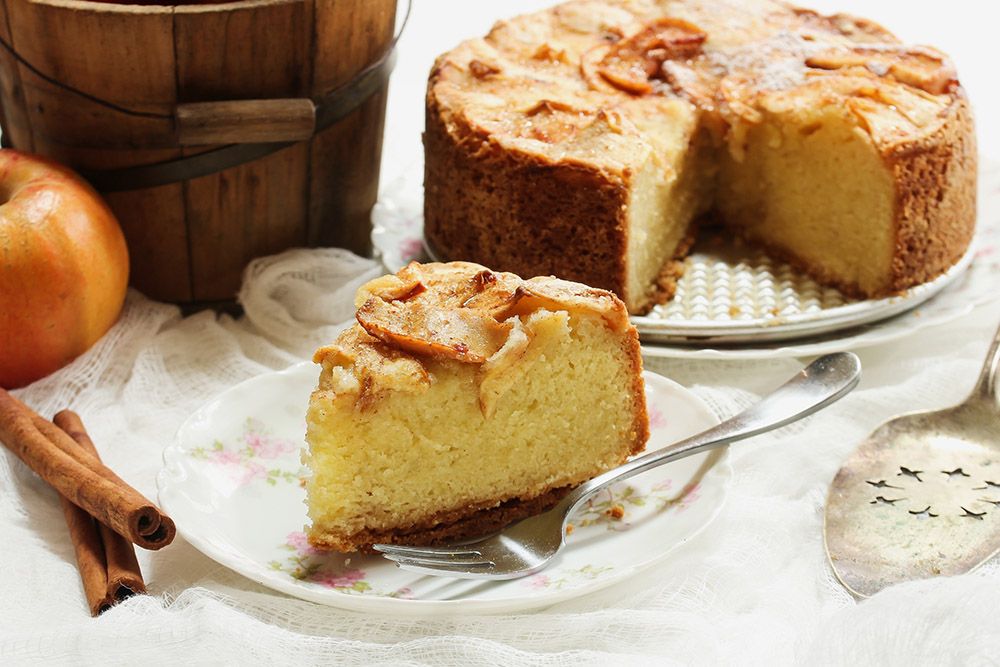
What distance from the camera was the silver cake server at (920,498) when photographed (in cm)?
208

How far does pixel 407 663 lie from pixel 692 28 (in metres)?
1.96

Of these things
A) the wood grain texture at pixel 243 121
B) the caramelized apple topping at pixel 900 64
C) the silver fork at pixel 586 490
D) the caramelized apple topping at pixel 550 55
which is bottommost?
the silver fork at pixel 586 490

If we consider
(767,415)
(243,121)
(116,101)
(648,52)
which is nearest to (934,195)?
(648,52)

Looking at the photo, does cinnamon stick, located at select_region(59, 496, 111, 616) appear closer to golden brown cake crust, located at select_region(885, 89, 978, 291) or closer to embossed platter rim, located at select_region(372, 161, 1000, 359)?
embossed platter rim, located at select_region(372, 161, 1000, 359)

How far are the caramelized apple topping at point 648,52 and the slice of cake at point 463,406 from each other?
0.99 meters

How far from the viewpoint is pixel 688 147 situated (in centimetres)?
299

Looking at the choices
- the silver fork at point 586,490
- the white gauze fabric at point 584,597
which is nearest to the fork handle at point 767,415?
the silver fork at point 586,490

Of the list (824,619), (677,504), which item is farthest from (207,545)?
(824,619)

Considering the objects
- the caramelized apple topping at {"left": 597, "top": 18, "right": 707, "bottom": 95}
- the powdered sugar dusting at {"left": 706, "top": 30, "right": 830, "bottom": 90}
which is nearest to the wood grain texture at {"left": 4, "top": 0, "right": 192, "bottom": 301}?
the caramelized apple topping at {"left": 597, "top": 18, "right": 707, "bottom": 95}

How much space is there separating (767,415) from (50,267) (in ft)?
4.70

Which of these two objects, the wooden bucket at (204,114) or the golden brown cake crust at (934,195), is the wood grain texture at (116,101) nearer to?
the wooden bucket at (204,114)

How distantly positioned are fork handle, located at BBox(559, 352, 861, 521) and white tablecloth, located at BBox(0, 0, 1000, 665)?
0.11 metres

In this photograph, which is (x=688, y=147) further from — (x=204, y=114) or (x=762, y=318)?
(x=204, y=114)

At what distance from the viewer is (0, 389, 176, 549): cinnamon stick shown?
80.6 inches
